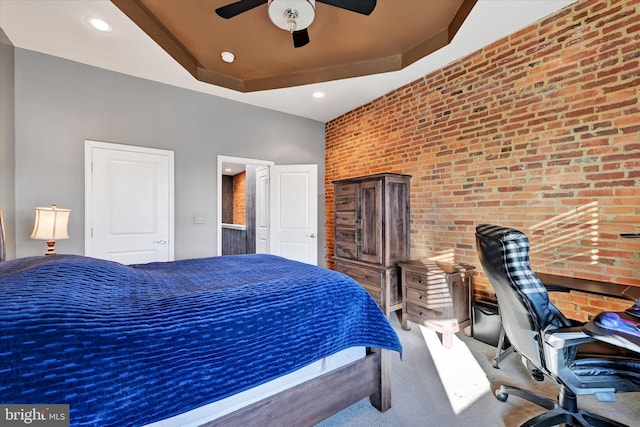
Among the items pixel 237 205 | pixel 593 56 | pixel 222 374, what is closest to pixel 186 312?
pixel 222 374

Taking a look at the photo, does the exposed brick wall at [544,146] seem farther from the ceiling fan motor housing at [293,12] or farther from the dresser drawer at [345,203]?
the ceiling fan motor housing at [293,12]

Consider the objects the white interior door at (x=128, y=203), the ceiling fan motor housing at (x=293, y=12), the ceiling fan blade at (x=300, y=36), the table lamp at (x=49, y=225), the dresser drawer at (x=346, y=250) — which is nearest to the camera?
the ceiling fan motor housing at (x=293, y=12)

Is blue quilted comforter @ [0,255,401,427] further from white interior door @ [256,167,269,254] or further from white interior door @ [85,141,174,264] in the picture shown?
white interior door @ [256,167,269,254]

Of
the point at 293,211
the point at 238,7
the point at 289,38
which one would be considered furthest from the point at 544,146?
the point at 293,211

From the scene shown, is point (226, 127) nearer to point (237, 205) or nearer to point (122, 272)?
point (122, 272)

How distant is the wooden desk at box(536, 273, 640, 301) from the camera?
5.68 ft

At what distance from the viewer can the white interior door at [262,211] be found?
4.58 m

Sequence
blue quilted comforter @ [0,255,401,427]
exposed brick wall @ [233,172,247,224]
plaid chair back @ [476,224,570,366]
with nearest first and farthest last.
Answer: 1. blue quilted comforter @ [0,255,401,427]
2. plaid chair back @ [476,224,570,366]
3. exposed brick wall @ [233,172,247,224]

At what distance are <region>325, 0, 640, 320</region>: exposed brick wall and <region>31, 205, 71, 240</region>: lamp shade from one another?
381 centimetres

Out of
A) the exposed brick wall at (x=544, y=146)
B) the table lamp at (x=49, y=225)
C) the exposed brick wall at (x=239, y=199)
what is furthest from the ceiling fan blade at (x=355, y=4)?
the exposed brick wall at (x=239, y=199)

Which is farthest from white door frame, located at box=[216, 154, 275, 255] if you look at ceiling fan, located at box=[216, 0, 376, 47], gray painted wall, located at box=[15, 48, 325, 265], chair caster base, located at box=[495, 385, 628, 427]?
chair caster base, located at box=[495, 385, 628, 427]

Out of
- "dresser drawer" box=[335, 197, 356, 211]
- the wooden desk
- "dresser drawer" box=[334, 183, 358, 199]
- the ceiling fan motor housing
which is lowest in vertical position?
the wooden desk

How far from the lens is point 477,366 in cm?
228

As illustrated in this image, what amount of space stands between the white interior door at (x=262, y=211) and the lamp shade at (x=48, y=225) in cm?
253
